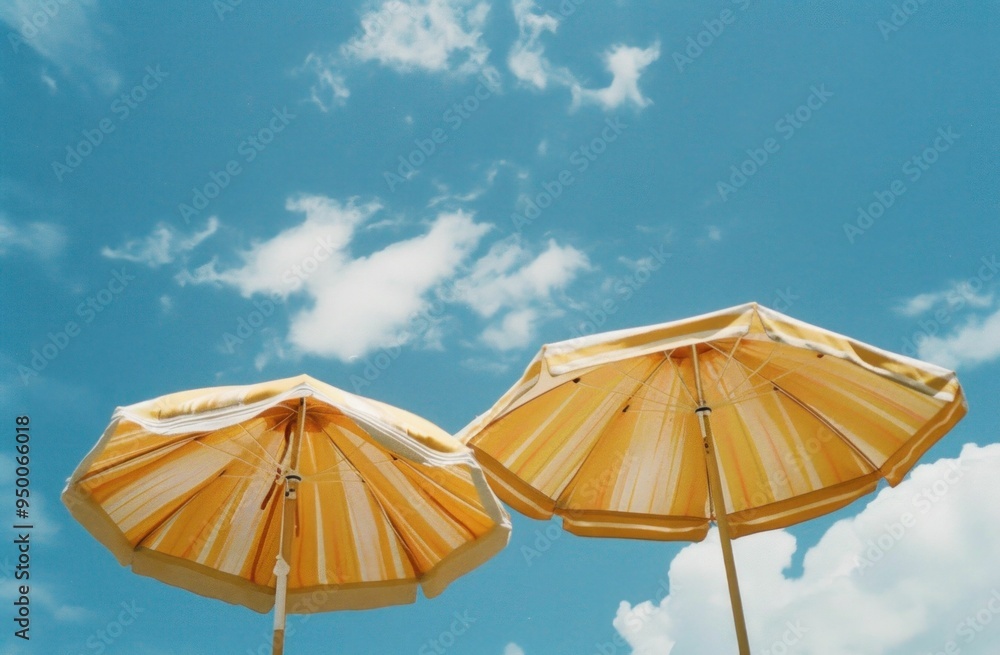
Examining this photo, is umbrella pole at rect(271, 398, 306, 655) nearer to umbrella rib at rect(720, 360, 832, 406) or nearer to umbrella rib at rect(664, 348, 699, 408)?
umbrella rib at rect(664, 348, 699, 408)

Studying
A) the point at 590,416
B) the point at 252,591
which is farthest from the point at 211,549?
the point at 590,416

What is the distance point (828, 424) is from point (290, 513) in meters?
4.12

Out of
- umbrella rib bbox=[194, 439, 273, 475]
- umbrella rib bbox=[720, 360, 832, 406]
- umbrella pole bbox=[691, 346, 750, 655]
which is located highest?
umbrella rib bbox=[720, 360, 832, 406]

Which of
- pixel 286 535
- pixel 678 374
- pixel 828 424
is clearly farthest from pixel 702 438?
pixel 286 535

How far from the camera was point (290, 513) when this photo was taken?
18.7 ft

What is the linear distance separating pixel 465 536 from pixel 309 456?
1.33 m

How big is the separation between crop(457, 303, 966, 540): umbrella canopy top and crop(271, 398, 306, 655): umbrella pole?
46.1 inches

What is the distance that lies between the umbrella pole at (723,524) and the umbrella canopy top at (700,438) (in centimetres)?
9

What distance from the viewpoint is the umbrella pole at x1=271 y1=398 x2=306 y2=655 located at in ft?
17.5

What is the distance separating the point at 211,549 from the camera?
663 cm

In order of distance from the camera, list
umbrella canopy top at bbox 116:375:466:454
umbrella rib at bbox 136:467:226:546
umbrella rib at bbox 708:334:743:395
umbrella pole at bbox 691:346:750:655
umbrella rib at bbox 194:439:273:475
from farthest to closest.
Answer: umbrella rib at bbox 136:467:226:546, umbrella rib at bbox 708:334:743:395, umbrella rib at bbox 194:439:273:475, umbrella pole at bbox 691:346:750:655, umbrella canopy top at bbox 116:375:466:454

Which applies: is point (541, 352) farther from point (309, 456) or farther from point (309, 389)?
point (309, 456)

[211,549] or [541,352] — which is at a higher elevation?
[541,352]

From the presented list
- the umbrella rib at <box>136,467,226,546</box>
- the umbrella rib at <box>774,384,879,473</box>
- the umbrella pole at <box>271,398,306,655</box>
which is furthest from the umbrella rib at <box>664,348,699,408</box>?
the umbrella rib at <box>136,467,226,546</box>
